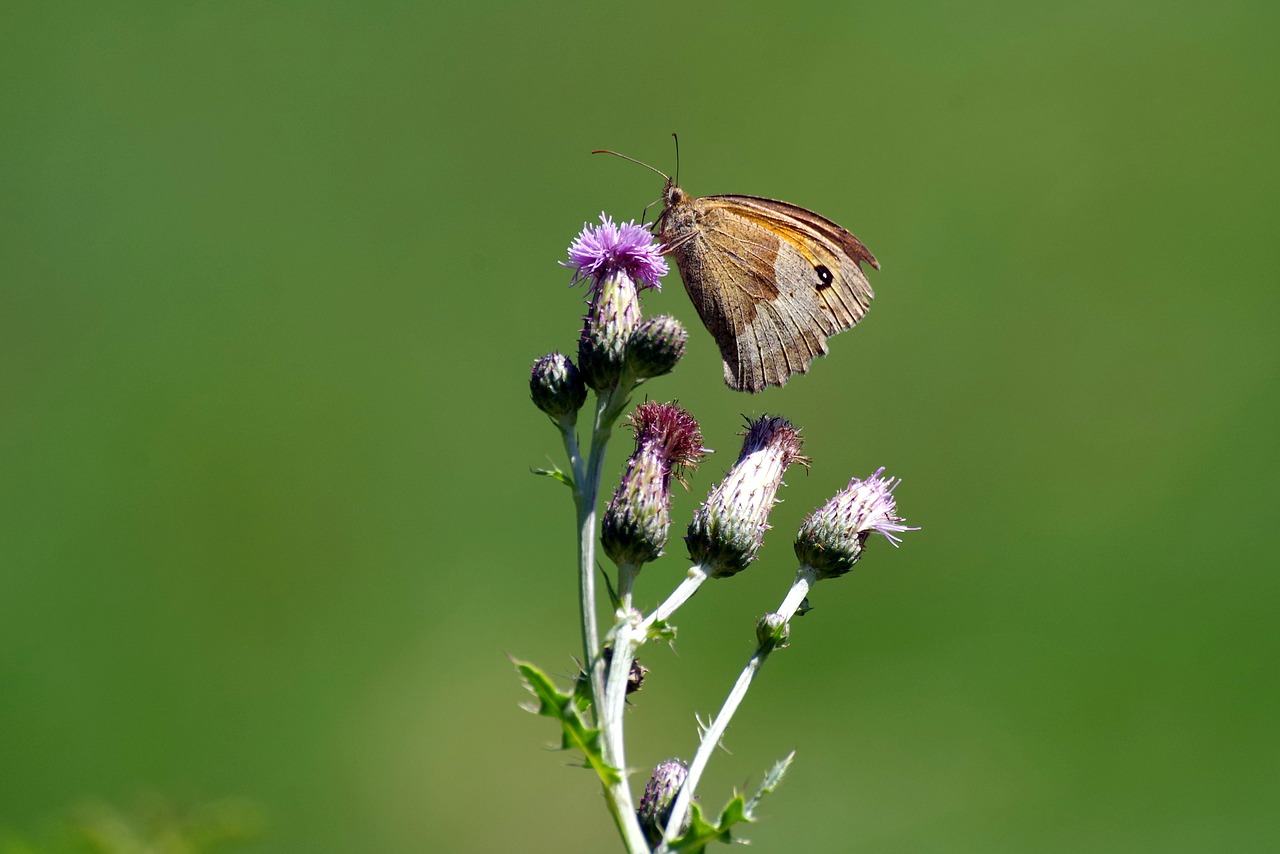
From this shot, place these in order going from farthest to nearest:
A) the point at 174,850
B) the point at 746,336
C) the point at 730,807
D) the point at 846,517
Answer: the point at 746,336, the point at 846,517, the point at 730,807, the point at 174,850

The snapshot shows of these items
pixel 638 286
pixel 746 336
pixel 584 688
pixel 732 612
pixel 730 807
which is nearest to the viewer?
pixel 730 807

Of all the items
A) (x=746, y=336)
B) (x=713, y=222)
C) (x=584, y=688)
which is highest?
(x=713, y=222)

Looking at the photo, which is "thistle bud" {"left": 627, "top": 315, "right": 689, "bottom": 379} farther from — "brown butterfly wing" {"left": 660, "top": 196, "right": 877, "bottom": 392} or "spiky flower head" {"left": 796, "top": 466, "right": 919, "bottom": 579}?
"brown butterfly wing" {"left": 660, "top": 196, "right": 877, "bottom": 392}

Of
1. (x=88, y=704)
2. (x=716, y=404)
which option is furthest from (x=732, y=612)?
(x=88, y=704)

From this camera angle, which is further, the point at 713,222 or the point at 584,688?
the point at 713,222

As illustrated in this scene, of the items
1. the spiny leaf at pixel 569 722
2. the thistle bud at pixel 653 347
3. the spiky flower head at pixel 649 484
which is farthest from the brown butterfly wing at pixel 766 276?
the spiny leaf at pixel 569 722

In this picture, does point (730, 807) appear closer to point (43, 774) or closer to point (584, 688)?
point (584, 688)

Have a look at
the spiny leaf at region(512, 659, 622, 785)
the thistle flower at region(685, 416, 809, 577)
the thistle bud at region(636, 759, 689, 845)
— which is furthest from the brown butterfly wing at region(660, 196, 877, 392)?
the spiny leaf at region(512, 659, 622, 785)

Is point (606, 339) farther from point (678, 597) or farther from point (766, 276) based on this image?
point (766, 276)
